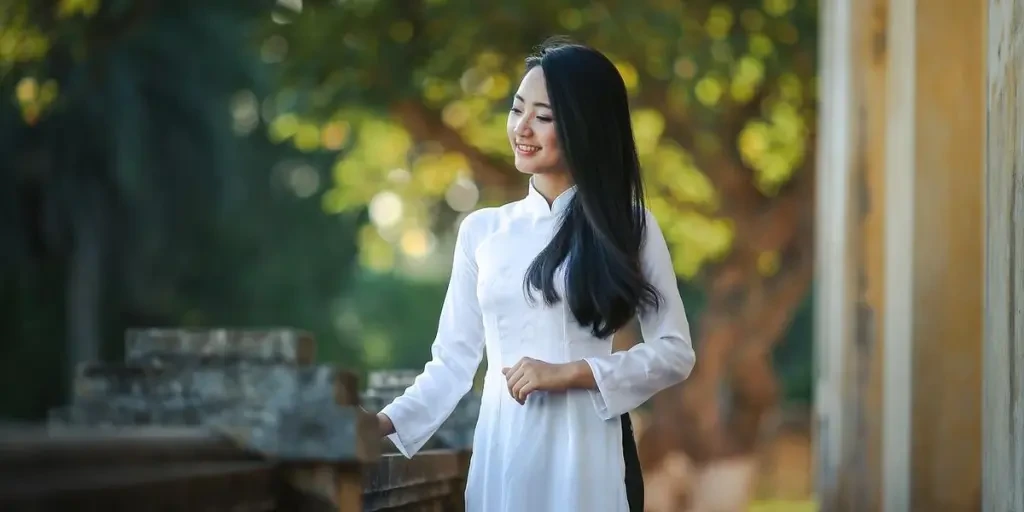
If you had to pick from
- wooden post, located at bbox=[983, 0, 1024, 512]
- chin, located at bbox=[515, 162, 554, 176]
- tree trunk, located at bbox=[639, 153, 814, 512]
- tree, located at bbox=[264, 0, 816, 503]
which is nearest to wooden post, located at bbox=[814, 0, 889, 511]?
tree, located at bbox=[264, 0, 816, 503]

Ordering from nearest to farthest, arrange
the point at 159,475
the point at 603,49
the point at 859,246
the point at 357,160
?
1. the point at 159,475
2. the point at 859,246
3. the point at 603,49
4. the point at 357,160

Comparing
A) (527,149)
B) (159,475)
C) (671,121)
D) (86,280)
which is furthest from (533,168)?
(86,280)

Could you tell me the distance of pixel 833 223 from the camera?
9062 mm

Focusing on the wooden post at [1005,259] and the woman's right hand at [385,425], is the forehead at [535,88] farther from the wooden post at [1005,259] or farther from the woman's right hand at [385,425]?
the wooden post at [1005,259]

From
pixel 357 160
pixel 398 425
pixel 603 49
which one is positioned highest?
pixel 603 49

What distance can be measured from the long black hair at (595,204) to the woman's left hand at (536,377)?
0.44 ft

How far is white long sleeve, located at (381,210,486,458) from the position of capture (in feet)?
11.2

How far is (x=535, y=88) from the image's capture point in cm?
334

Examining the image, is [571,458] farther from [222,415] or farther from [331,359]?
[331,359]

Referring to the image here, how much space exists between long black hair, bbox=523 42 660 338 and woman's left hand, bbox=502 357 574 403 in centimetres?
14

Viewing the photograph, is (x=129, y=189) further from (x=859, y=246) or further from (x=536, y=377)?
(x=536, y=377)

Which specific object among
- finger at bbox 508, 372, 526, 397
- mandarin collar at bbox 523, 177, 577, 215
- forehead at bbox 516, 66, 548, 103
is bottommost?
finger at bbox 508, 372, 526, 397

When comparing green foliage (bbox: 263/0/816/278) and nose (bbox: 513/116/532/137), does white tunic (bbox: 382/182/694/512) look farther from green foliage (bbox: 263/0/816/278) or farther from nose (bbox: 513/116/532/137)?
green foliage (bbox: 263/0/816/278)

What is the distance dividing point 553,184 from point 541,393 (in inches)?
17.0
